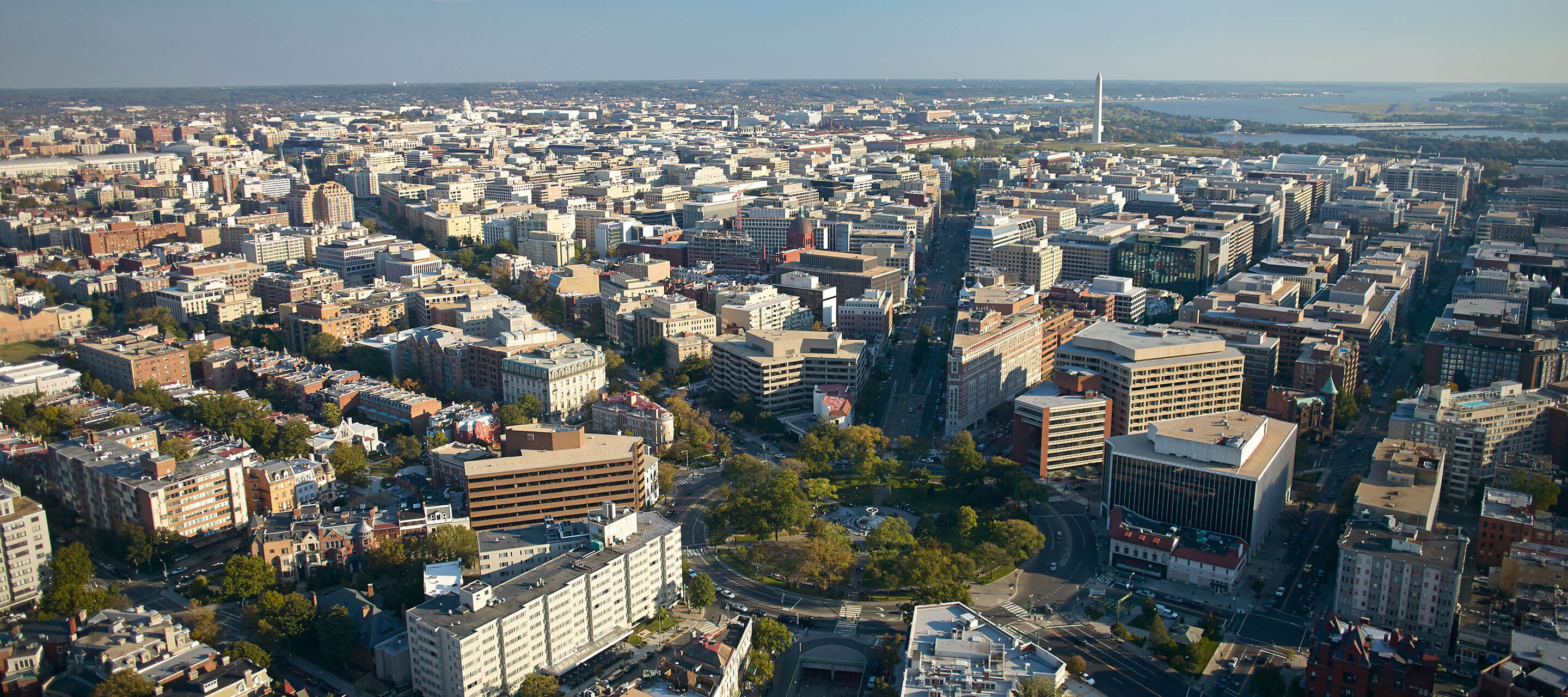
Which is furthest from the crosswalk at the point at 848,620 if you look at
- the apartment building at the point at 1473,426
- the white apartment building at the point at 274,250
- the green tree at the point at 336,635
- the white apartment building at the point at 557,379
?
the white apartment building at the point at 274,250

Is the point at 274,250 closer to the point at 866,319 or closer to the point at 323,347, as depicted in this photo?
the point at 323,347

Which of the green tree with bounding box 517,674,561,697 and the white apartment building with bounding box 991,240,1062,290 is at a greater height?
the white apartment building with bounding box 991,240,1062,290

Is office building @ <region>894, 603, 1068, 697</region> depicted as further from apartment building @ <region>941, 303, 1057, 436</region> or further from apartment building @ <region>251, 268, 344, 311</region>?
apartment building @ <region>251, 268, 344, 311</region>

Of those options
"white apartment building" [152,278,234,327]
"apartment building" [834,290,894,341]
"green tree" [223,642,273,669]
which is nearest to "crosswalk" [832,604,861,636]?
"green tree" [223,642,273,669]

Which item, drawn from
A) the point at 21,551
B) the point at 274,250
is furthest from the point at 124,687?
the point at 274,250

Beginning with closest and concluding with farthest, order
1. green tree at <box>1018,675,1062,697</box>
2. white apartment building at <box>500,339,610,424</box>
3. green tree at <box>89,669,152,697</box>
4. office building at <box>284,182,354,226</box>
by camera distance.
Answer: green tree at <box>1018,675,1062,697</box>
green tree at <box>89,669,152,697</box>
white apartment building at <box>500,339,610,424</box>
office building at <box>284,182,354,226</box>

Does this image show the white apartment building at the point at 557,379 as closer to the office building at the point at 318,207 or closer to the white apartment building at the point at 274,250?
the white apartment building at the point at 274,250
